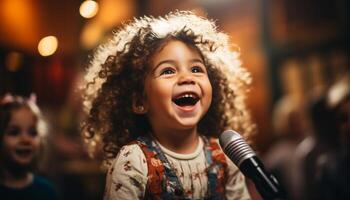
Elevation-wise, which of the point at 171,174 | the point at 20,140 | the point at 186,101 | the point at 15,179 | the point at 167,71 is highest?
the point at 20,140

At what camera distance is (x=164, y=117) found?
1.33m

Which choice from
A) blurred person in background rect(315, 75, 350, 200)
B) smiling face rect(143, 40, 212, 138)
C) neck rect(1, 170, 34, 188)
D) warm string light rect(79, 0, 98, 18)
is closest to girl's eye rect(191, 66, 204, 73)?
smiling face rect(143, 40, 212, 138)

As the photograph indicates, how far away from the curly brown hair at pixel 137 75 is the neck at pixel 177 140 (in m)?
0.11

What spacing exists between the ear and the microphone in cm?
39

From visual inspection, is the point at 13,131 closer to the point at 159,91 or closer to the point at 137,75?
the point at 137,75

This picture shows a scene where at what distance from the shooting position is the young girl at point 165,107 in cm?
128

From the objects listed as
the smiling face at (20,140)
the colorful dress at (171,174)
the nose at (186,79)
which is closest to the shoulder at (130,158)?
the colorful dress at (171,174)

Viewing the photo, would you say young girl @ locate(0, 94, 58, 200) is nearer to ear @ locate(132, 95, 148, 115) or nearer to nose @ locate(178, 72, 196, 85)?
ear @ locate(132, 95, 148, 115)

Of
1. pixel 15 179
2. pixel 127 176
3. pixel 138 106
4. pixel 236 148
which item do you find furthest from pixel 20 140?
pixel 236 148

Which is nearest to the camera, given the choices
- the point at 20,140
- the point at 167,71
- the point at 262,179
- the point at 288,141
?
the point at 262,179

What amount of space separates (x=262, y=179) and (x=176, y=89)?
39cm

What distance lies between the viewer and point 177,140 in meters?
1.39

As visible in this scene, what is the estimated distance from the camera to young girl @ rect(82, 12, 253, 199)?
1279 mm

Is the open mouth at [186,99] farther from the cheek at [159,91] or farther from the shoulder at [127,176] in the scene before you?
the shoulder at [127,176]
